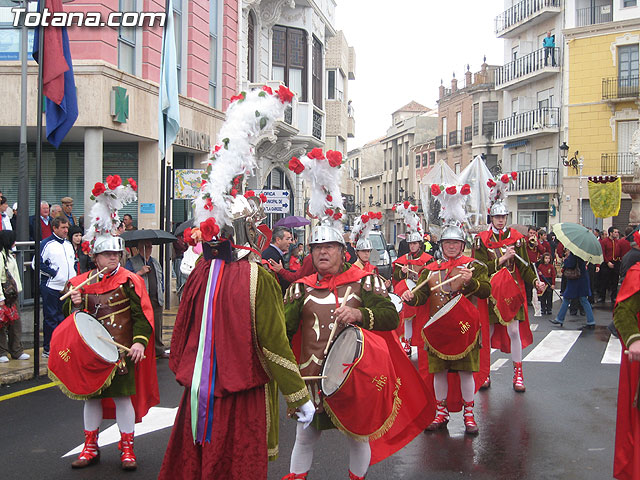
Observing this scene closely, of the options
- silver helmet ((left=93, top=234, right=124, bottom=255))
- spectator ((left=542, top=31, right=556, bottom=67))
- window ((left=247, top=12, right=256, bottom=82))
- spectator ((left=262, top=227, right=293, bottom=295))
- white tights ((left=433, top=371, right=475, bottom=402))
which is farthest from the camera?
spectator ((left=542, top=31, right=556, bottom=67))

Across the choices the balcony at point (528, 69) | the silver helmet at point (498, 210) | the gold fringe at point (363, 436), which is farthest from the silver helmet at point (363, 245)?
the balcony at point (528, 69)

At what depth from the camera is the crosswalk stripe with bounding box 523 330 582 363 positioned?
429 inches

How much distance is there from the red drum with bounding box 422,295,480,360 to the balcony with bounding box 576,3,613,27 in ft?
118

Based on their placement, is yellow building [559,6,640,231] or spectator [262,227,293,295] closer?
spectator [262,227,293,295]

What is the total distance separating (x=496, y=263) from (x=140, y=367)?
4.78 metres

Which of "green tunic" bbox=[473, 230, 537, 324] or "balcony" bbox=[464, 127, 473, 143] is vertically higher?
"balcony" bbox=[464, 127, 473, 143]

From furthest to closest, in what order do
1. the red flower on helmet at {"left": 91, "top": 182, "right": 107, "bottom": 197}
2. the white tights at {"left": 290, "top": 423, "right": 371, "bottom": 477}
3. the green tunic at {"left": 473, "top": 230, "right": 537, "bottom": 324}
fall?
the green tunic at {"left": 473, "top": 230, "right": 537, "bottom": 324} < the red flower on helmet at {"left": 91, "top": 182, "right": 107, "bottom": 197} < the white tights at {"left": 290, "top": 423, "right": 371, "bottom": 477}

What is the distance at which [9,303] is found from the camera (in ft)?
30.8

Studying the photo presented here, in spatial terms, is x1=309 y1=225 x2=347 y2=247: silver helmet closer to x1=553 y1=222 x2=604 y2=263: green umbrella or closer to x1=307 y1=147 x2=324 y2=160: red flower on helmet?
x1=307 y1=147 x2=324 y2=160: red flower on helmet

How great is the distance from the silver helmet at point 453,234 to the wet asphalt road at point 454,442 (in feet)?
6.17

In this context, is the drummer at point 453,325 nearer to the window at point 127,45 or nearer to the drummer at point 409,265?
the drummer at point 409,265

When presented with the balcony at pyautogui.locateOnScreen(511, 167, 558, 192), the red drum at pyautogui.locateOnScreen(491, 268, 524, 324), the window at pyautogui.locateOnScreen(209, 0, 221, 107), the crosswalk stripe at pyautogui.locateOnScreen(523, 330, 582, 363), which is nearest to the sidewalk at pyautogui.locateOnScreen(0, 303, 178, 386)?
the red drum at pyautogui.locateOnScreen(491, 268, 524, 324)

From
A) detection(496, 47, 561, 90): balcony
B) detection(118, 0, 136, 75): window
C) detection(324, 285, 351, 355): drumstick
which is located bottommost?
detection(324, 285, 351, 355): drumstick

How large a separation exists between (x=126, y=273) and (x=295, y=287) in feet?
5.66
